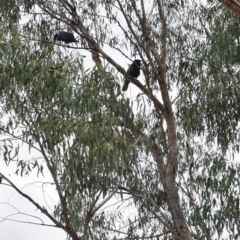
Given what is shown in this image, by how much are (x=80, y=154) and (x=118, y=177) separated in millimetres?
589

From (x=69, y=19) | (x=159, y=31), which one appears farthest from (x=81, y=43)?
(x=159, y=31)

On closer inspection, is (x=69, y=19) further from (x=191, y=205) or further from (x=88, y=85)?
(x=191, y=205)

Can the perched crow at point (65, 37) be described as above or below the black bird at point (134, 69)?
above

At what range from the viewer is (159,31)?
646cm

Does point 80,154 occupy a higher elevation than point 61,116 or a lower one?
lower

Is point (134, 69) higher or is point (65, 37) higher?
point (65, 37)

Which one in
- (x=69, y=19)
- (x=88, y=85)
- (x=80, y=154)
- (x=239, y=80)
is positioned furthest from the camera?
(x=69, y=19)

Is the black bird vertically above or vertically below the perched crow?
below

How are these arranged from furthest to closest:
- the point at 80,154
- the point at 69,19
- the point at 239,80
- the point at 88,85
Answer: the point at 69,19, the point at 239,80, the point at 88,85, the point at 80,154

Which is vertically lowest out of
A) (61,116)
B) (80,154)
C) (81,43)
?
(80,154)

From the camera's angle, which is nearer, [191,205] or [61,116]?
[61,116]

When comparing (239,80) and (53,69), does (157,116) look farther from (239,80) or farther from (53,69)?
(53,69)

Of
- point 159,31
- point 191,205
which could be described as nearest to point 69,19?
point 159,31

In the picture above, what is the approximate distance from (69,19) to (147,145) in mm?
1536
